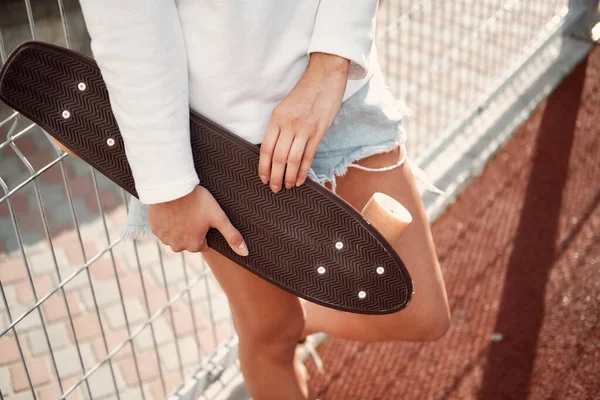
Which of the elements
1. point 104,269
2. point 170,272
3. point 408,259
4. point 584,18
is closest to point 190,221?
point 408,259

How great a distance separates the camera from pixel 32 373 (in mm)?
2150

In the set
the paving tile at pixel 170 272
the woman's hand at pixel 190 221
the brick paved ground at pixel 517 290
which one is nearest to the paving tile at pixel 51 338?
the paving tile at pixel 170 272

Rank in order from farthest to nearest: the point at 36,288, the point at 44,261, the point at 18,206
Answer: the point at 18,206
the point at 44,261
the point at 36,288

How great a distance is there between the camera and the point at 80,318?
2307 mm

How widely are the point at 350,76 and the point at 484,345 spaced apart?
1.17 metres

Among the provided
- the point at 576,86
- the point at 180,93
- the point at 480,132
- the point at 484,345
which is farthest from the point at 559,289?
the point at 180,93

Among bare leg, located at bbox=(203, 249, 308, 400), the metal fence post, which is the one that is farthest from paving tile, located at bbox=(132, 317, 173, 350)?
the metal fence post

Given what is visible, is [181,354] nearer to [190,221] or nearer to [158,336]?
[158,336]

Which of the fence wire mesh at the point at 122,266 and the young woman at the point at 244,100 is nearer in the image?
the young woman at the point at 244,100

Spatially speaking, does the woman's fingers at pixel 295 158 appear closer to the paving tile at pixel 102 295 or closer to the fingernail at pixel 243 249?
the fingernail at pixel 243 249

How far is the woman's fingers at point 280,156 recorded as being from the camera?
3.81 feet

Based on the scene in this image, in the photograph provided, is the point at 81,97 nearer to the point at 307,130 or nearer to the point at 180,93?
the point at 180,93

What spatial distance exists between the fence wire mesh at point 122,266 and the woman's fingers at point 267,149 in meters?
0.49

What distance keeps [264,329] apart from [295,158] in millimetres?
439
